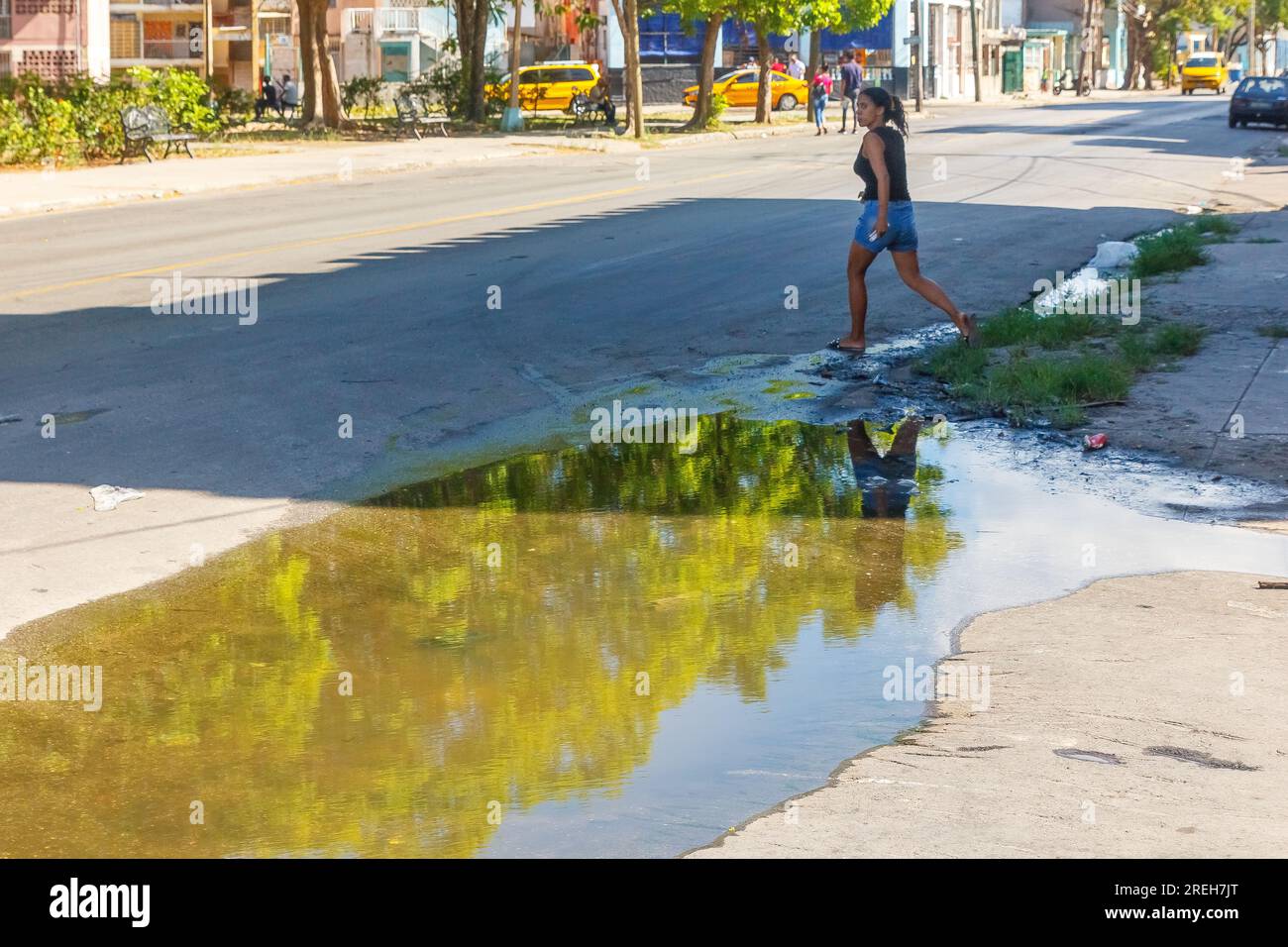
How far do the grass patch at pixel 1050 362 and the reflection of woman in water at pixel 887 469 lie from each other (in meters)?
0.66

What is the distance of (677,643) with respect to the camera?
232 inches

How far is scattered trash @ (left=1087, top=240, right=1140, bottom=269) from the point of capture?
16.3m

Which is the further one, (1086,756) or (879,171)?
(879,171)

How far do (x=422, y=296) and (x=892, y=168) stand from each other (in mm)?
4333

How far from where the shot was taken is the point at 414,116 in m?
39.0

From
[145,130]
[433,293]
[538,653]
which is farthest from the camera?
[145,130]

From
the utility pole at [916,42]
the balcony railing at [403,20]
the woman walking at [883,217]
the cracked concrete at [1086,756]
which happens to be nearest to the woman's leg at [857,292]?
the woman walking at [883,217]

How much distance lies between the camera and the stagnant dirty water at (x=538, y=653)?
4480 mm

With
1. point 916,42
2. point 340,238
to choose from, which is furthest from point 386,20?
point 340,238

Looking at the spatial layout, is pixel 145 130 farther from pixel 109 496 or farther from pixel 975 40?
pixel 975 40

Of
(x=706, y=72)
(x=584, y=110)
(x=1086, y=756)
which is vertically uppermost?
(x=706, y=72)

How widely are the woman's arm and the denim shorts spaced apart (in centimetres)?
4

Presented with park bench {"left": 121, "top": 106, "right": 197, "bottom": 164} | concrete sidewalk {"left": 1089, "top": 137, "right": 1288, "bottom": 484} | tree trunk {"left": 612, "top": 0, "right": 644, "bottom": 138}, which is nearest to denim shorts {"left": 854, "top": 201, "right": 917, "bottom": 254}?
concrete sidewalk {"left": 1089, "top": 137, "right": 1288, "bottom": 484}

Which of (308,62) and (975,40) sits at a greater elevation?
(975,40)
